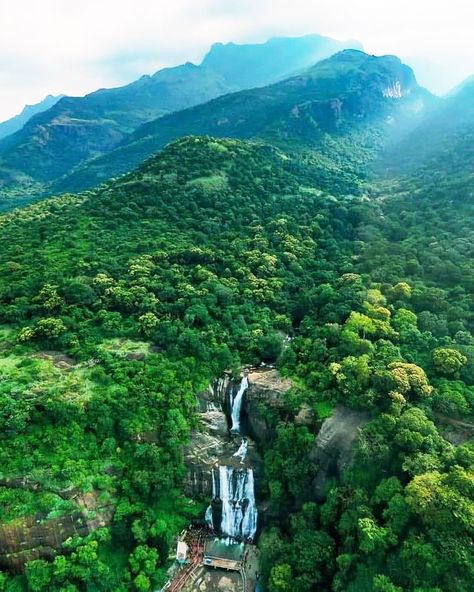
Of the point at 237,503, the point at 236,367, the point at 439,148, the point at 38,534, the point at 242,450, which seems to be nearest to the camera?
the point at 38,534

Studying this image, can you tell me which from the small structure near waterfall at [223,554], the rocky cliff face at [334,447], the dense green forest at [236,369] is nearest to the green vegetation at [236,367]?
the dense green forest at [236,369]

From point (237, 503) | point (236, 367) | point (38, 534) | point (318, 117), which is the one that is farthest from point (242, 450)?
point (318, 117)

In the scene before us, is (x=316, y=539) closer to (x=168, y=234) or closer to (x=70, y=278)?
(x=70, y=278)

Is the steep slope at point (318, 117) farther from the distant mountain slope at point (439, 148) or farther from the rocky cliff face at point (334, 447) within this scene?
the rocky cliff face at point (334, 447)

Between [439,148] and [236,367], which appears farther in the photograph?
[439,148]

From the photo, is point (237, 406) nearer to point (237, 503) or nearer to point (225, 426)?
point (225, 426)

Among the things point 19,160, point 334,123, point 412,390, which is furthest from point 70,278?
point 19,160
